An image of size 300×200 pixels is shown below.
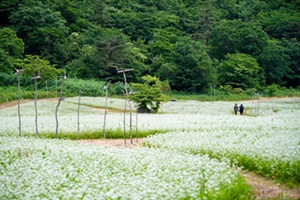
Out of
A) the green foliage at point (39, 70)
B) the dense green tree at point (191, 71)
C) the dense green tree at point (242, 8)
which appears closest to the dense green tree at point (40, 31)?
the green foliage at point (39, 70)

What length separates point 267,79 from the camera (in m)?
83.2

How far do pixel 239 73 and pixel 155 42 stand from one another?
17612mm

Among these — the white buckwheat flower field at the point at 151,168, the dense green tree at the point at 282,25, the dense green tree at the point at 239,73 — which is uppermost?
the dense green tree at the point at 282,25

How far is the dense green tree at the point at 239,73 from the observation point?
7344 cm

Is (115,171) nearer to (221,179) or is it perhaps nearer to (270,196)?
(221,179)

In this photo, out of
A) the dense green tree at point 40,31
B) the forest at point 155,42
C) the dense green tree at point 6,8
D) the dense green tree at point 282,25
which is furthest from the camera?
the dense green tree at point 282,25

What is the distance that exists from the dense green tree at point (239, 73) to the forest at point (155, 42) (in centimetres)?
18

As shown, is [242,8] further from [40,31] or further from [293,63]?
[40,31]

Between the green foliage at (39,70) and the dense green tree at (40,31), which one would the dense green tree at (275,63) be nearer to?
the dense green tree at (40,31)

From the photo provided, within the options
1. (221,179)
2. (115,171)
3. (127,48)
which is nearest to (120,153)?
(115,171)

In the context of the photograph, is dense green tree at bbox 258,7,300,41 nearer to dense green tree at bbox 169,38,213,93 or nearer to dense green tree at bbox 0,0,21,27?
dense green tree at bbox 169,38,213,93

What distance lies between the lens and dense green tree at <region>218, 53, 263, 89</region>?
73.4 metres

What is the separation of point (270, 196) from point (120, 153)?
20.9 ft

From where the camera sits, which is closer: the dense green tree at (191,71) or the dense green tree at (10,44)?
the dense green tree at (10,44)
